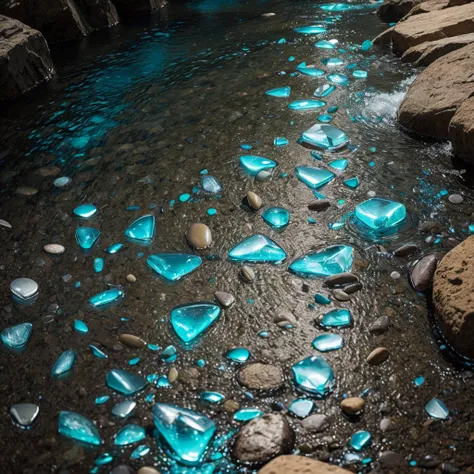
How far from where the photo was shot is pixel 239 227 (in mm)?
2348

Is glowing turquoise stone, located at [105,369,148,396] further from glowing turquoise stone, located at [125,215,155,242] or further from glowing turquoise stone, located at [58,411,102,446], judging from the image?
glowing turquoise stone, located at [125,215,155,242]

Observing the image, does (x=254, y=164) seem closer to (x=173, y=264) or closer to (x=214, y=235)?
(x=214, y=235)

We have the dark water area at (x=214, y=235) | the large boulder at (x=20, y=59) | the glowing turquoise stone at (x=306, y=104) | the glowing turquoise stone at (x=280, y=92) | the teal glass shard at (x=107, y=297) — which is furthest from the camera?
the large boulder at (x=20, y=59)

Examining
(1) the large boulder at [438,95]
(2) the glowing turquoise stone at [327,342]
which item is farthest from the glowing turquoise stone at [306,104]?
(2) the glowing turquoise stone at [327,342]

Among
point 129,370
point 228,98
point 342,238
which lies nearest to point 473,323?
point 342,238

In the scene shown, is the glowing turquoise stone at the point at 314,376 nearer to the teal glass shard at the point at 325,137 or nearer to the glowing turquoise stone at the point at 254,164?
the glowing turquoise stone at the point at 254,164

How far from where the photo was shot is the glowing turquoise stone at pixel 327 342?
1.78m

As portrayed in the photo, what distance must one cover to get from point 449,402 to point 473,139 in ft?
4.29

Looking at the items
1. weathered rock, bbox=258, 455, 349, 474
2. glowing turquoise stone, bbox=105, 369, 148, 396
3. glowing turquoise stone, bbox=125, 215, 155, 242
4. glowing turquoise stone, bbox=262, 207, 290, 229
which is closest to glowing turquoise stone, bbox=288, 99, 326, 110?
glowing turquoise stone, bbox=262, 207, 290, 229

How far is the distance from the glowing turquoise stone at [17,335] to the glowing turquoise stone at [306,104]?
189cm

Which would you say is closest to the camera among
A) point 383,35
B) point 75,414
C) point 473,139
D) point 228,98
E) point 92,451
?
point 92,451

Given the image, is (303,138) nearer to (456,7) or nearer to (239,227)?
(239,227)

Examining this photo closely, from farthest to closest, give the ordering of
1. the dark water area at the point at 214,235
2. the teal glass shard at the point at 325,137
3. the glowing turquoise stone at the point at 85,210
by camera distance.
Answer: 1. the teal glass shard at the point at 325,137
2. the glowing turquoise stone at the point at 85,210
3. the dark water area at the point at 214,235

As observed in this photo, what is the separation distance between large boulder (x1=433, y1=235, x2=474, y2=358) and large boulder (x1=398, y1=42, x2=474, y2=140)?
Answer: 104cm
